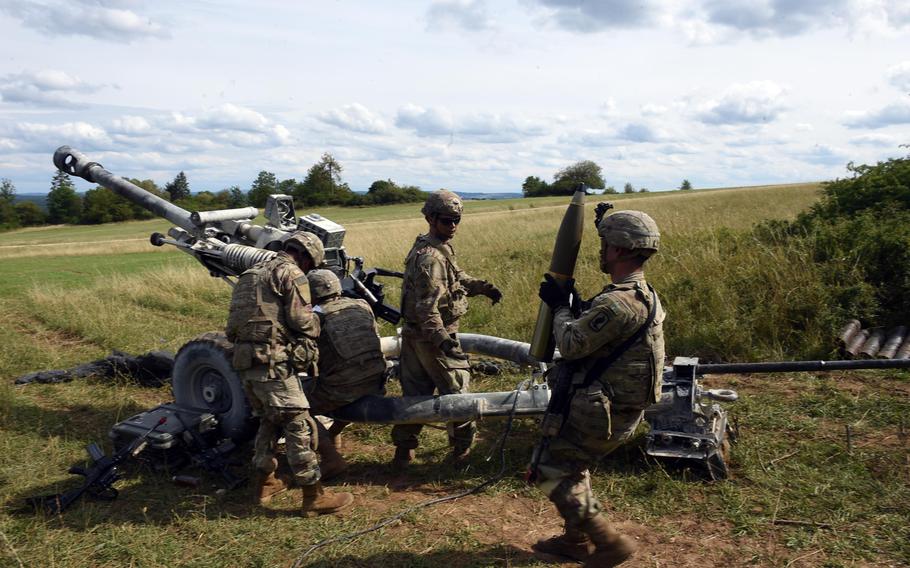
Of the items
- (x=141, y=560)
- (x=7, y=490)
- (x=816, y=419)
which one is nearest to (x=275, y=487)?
(x=141, y=560)

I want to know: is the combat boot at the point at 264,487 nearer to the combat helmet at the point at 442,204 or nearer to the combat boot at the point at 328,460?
the combat boot at the point at 328,460

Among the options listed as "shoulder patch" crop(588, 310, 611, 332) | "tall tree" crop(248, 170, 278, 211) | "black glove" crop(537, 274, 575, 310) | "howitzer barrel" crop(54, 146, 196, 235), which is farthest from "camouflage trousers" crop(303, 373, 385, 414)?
"tall tree" crop(248, 170, 278, 211)

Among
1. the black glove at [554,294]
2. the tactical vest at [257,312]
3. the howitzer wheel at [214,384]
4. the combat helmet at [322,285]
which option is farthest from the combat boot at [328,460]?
the black glove at [554,294]

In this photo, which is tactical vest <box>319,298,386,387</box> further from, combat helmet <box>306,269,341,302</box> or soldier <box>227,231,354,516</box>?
soldier <box>227,231,354,516</box>

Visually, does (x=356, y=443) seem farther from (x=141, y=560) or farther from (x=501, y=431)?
(x=141, y=560)

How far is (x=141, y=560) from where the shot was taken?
424 centimetres

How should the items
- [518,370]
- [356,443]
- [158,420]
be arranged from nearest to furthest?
[158,420] < [356,443] < [518,370]

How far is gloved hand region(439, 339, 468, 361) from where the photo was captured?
17.5 feet

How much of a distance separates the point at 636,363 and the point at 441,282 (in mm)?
2070

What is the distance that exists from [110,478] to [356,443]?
205cm

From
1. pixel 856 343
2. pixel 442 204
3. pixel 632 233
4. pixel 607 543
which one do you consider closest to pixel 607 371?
pixel 632 233

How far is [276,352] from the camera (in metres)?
4.89

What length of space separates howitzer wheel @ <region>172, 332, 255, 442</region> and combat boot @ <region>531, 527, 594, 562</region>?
2.88 meters

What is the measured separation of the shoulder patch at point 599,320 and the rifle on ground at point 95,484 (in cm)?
382
